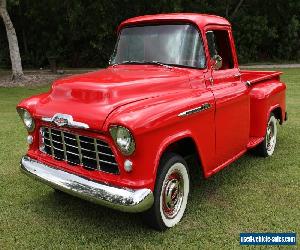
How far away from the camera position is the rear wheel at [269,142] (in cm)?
596

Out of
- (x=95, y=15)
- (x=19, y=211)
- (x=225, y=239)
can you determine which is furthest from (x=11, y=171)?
(x=95, y=15)

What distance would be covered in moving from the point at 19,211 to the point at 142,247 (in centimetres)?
153

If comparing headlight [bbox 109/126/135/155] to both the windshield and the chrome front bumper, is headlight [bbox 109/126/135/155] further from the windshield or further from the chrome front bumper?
the windshield

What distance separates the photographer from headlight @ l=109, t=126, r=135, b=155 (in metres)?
3.39

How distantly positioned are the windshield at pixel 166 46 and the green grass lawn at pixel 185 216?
1546 millimetres

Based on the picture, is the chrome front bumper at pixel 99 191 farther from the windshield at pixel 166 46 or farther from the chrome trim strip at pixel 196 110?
the windshield at pixel 166 46

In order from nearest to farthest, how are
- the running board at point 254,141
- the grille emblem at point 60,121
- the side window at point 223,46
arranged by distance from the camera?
the grille emblem at point 60,121 < the side window at point 223,46 < the running board at point 254,141

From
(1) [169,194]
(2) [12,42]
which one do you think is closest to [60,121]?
(1) [169,194]

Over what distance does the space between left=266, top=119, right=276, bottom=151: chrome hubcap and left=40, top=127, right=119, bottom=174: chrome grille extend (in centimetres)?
322

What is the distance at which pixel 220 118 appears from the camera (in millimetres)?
4480

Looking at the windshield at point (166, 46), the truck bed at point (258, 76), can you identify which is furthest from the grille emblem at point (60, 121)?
the truck bed at point (258, 76)

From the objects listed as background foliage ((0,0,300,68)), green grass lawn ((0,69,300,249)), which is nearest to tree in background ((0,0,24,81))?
background foliage ((0,0,300,68))

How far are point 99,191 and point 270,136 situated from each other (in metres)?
3.57

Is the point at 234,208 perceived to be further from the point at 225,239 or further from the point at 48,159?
the point at 48,159
